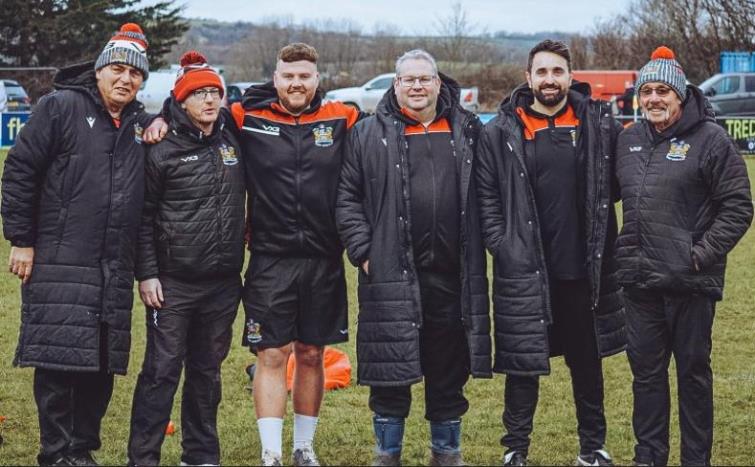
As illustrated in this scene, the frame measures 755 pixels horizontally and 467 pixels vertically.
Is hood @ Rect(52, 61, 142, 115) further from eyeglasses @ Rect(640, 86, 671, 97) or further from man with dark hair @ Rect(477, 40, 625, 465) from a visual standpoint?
eyeglasses @ Rect(640, 86, 671, 97)

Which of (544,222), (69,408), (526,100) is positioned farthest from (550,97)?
(69,408)

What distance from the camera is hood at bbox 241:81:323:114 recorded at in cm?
518

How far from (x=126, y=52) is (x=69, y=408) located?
164cm

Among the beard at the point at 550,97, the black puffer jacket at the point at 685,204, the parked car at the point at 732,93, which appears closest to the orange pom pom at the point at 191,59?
the beard at the point at 550,97

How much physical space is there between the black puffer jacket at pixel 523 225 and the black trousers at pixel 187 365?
4.19 ft

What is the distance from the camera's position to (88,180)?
4.78 metres

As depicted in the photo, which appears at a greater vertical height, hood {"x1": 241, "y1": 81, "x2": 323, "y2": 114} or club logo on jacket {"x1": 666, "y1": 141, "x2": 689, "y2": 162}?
hood {"x1": 241, "y1": 81, "x2": 323, "y2": 114}

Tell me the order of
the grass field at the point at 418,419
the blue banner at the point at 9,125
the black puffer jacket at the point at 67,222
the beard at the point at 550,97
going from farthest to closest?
the blue banner at the point at 9,125
the grass field at the point at 418,419
the beard at the point at 550,97
the black puffer jacket at the point at 67,222

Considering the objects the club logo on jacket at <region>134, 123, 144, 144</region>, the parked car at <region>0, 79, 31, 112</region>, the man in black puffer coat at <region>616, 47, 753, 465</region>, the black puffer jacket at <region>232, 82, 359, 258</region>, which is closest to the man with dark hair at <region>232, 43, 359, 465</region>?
the black puffer jacket at <region>232, 82, 359, 258</region>

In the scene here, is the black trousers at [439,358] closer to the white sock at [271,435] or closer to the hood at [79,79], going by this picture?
the white sock at [271,435]

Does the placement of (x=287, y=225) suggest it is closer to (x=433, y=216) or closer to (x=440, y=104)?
(x=433, y=216)

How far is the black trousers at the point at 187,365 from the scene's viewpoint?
497 centimetres

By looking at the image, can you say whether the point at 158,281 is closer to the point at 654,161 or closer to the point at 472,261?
the point at 472,261

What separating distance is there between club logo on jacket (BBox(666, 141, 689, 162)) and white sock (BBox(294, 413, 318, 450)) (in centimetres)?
210
